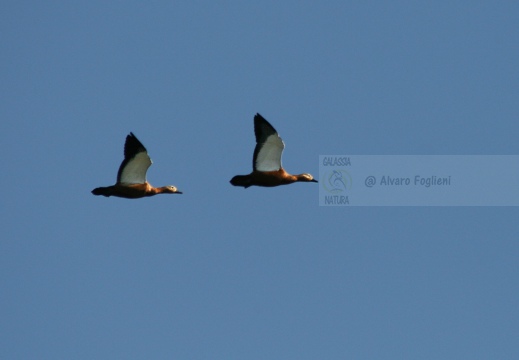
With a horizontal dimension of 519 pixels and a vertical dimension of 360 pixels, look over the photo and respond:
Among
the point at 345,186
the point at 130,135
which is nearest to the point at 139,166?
the point at 130,135

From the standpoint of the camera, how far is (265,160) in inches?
3433

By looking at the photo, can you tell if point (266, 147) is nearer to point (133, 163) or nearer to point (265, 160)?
point (265, 160)

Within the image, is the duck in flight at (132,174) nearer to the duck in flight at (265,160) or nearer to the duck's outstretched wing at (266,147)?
the duck in flight at (265,160)

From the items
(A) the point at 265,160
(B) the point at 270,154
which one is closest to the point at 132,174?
(A) the point at 265,160

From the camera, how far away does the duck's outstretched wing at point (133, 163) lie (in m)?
86.5

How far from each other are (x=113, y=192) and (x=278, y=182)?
18.6ft

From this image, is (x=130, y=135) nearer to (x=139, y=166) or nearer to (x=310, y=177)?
(x=139, y=166)

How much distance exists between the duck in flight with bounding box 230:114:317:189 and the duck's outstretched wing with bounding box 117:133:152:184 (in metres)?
3.05

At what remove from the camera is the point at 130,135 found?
8644 centimetres

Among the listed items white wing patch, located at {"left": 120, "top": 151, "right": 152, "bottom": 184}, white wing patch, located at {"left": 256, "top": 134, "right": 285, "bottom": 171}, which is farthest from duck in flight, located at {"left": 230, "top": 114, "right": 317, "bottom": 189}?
white wing patch, located at {"left": 120, "top": 151, "right": 152, "bottom": 184}

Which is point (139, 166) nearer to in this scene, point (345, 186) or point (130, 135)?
point (130, 135)

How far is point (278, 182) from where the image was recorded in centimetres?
8762

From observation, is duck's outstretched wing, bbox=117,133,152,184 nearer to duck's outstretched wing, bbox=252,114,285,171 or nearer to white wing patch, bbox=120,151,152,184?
white wing patch, bbox=120,151,152,184

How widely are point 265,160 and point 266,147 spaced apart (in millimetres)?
505
